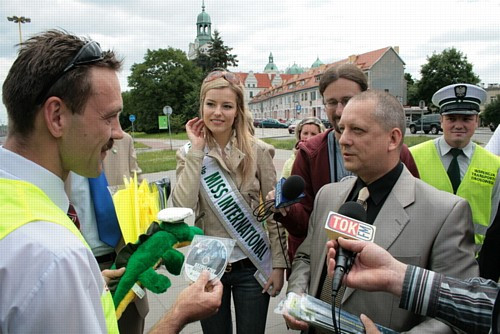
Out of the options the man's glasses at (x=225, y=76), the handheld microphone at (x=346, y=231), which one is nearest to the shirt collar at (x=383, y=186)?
the handheld microphone at (x=346, y=231)

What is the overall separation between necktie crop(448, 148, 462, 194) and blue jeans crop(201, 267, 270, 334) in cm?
189

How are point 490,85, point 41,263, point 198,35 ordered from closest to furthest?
point 41,263 < point 490,85 < point 198,35

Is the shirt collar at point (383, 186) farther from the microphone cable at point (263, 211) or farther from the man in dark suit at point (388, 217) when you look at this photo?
the microphone cable at point (263, 211)

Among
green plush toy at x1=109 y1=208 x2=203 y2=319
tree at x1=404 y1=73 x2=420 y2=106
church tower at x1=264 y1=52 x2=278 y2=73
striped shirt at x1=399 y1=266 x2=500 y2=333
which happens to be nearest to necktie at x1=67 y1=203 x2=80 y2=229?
green plush toy at x1=109 y1=208 x2=203 y2=319

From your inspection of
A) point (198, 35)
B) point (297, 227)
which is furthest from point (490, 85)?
point (297, 227)

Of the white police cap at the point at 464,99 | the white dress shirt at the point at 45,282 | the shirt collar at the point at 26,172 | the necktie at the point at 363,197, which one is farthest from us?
the white police cap at the point at 464,99

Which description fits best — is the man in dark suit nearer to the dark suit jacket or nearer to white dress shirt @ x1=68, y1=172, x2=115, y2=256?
the dark suit jacket

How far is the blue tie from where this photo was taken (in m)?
2.26

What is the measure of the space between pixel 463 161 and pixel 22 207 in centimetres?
338

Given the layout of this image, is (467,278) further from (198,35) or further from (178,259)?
(198,35)

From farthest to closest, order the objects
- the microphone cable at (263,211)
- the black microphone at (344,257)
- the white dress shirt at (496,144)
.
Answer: the white dress shirt at (496,144)
the microphone cable at (263,211)
the black microphone at (344,257)

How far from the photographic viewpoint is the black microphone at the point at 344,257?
1373 mm

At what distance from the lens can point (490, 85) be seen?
70.6m

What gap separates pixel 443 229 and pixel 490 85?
276 feet
